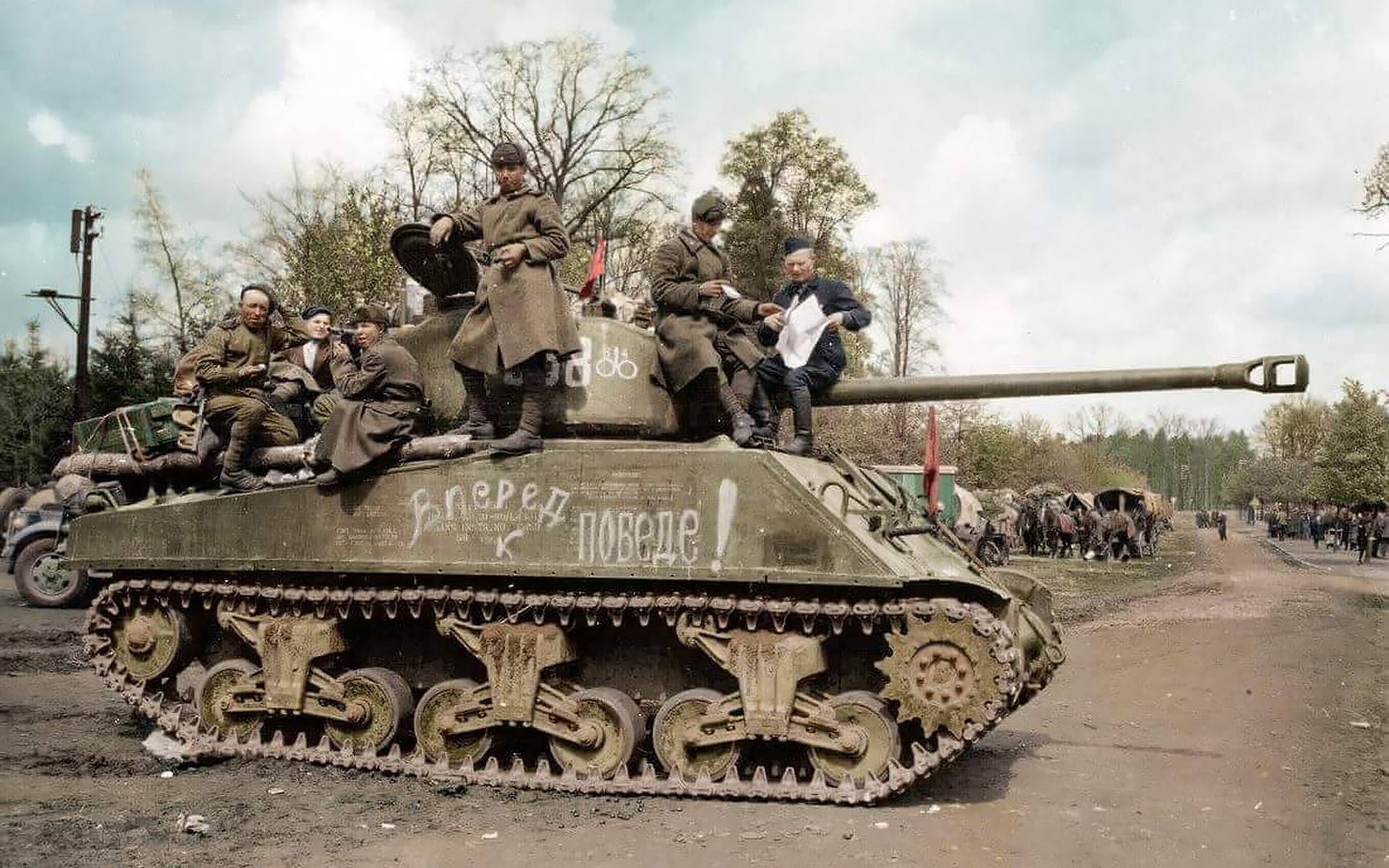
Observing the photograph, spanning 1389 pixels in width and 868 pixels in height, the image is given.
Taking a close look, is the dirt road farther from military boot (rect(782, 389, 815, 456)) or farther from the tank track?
military boot (rect(782, 389, 815, 456))

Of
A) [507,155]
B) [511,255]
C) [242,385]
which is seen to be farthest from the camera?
[242,385]

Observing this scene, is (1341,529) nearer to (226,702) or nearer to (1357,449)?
(1357,449)

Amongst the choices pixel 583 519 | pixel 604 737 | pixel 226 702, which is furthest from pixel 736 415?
pixel 226 702

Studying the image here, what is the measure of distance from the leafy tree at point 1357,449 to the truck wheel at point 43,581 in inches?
1471

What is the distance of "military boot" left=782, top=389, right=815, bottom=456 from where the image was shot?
28.2ft

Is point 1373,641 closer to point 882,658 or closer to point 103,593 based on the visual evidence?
point 882,658

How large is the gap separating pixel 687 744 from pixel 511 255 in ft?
11.2

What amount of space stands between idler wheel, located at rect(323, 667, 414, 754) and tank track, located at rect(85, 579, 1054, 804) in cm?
10

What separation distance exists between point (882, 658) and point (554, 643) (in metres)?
2.15

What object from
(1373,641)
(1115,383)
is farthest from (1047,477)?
(1115,383)

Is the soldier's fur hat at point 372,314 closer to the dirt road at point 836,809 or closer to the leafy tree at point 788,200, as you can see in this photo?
the dirt road at point 836,809

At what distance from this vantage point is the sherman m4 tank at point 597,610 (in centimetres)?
748

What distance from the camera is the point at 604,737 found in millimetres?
7918

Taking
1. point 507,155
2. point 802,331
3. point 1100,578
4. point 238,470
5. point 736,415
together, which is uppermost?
point 507,155
